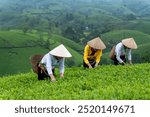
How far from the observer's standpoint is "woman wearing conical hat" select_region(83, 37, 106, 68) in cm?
1850

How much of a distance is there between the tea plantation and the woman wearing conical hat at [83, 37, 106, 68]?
1.60 ft

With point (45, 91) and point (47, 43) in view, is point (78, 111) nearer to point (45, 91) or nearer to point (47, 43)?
point (45, 91)

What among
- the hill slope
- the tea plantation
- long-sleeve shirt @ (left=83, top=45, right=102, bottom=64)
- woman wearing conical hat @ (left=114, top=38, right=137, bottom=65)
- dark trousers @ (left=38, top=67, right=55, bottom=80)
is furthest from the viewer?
the hill slope

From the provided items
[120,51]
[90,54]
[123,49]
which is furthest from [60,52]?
[123,49]

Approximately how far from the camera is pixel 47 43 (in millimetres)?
151000

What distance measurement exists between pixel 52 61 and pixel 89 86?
265 cm

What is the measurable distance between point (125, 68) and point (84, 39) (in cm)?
17772

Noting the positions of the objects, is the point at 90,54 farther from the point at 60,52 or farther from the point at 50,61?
the point at 60,52

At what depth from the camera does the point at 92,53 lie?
63.4ft

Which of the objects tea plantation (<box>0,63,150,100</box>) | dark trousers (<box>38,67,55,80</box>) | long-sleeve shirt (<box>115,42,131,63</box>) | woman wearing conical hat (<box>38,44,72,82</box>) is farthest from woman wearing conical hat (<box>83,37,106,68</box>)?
woman wearing conical hat (<box>38,44,72,82</box>)

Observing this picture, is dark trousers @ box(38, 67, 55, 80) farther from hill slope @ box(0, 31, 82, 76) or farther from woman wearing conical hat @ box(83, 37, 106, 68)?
hill slope @ box(0, 31, 82, 76)

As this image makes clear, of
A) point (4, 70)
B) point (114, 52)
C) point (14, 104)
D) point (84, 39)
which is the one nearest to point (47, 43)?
point (4, 70)

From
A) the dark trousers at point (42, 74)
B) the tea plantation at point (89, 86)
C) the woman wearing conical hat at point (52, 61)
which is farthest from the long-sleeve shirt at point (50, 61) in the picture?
the tea plantation at point (89, 86)

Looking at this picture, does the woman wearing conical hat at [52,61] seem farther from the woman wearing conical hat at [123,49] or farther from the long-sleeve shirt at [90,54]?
the woman wearing conical hat at [123,49]
